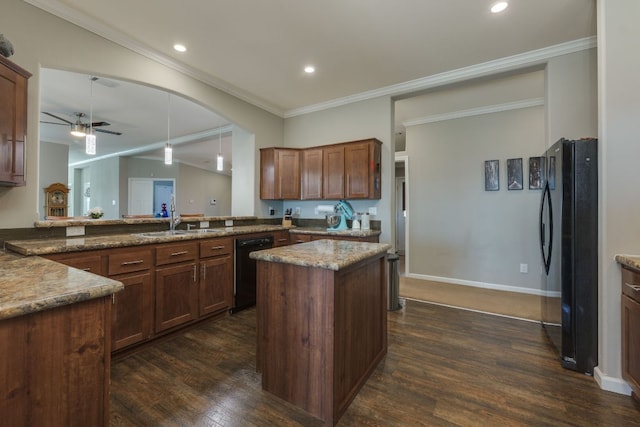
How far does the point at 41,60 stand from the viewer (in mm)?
2170

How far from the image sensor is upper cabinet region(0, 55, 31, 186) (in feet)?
5.47

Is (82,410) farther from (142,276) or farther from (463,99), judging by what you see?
(463,99)

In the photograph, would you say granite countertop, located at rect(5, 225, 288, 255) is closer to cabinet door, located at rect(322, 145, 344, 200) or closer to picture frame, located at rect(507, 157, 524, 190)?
cabinet door, located at rect(322, 145, 344, 200)

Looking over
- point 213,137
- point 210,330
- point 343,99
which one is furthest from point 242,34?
point 213,137


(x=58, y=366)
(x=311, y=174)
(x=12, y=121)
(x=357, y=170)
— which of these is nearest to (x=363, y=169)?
(x=357, y=170)

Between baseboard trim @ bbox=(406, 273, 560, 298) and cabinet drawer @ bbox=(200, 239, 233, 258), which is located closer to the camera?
cabinet drawer @ bbox=(200, 239, 233, 258)

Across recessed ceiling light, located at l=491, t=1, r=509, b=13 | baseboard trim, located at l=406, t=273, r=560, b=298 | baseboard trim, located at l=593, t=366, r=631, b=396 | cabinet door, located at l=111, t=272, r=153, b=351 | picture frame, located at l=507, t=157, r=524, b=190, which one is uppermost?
recessed ceiling light, located at l=491, t=1, r=509, b=13

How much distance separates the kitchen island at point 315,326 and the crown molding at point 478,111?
3.68 meters

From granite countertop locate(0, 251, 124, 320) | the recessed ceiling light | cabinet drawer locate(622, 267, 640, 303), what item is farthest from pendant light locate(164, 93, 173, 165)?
cabinet drawer locate(622, 267, 640, 303)

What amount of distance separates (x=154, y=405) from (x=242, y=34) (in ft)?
10.1

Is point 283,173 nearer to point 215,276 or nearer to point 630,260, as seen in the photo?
point 215,276

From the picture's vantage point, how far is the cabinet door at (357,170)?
366 centimetres

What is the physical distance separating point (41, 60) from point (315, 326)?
2.96 meters

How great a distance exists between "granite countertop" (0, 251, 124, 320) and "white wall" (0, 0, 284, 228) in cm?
116
